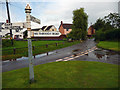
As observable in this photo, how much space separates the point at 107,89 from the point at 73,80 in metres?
1.50

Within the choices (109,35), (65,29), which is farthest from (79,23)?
(65,29)

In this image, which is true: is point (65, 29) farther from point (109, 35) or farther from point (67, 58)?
point (67, 58)

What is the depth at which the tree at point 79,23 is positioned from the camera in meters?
36.6

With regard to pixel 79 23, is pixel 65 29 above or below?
above

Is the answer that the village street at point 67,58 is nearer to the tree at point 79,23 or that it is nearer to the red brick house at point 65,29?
the tree at point 79,23

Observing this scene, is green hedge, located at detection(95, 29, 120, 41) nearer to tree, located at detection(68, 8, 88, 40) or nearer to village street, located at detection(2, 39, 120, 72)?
tree, located at detection(68, 8, 88, 40)

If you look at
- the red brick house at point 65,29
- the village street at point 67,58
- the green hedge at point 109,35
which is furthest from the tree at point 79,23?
the red brick house at point 65,29

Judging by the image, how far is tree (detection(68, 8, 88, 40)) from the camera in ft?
120

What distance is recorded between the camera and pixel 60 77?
5.00 metres

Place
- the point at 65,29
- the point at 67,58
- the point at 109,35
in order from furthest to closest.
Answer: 1. the point at 65,29
2. the point at 109,35
3. the point at 67,58

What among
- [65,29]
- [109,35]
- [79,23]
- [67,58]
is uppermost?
[65,29]

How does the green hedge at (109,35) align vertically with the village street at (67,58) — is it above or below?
above

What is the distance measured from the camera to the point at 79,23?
3700 centimetres

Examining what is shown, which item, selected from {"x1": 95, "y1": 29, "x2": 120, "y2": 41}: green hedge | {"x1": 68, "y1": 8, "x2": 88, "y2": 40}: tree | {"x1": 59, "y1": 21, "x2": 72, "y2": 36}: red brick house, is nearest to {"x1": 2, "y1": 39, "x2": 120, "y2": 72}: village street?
{"x1": 95, "y1": 29, "x2": 120, "y2": 41}: green hedge
